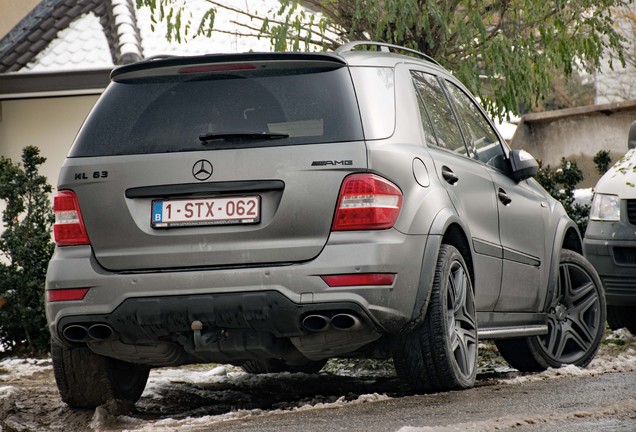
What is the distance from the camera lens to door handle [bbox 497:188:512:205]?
23.8ft

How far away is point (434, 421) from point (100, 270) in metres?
1.75

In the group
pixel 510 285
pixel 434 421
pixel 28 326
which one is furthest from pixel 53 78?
pixel 434 421

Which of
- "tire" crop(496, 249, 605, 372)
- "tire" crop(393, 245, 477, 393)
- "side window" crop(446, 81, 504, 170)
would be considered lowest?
"tire" crop(496, 249, 605, 372)

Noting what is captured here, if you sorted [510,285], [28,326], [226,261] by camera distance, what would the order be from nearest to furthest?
[226,261] → [510,285] → [28,326]

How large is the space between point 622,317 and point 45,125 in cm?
949

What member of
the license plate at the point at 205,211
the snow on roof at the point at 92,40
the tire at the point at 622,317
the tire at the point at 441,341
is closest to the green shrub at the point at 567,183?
the tire at the point at 622,317

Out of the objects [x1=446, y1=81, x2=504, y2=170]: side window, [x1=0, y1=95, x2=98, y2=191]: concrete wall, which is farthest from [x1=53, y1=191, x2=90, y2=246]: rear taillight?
[x1=0, y1=95, x2=98, y2=191]: concrete wall

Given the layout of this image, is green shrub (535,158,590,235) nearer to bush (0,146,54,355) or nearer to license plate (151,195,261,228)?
bush (0,146,54,355)

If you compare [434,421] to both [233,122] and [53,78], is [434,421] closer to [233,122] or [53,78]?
[233,122]

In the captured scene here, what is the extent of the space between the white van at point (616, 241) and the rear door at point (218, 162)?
14.0ft

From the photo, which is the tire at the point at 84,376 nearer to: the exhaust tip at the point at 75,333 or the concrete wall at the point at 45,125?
the exhaust tip at the point at 75,333

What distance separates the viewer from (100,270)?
5863mm

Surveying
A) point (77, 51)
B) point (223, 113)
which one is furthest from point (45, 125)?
point (223, 113)

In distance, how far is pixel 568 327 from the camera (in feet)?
26.9
